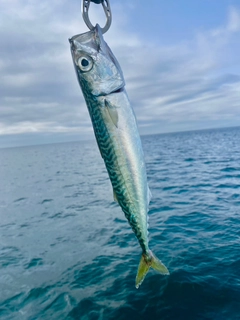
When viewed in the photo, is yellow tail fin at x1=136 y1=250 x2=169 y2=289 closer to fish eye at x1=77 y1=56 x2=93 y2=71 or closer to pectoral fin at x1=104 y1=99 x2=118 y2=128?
pectoral fin at x1=104 y1=99 x2=118 y2=128

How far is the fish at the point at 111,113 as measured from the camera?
2.57 meters

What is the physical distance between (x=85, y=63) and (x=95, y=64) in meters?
0.10

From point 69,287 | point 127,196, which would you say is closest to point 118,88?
point 127,196

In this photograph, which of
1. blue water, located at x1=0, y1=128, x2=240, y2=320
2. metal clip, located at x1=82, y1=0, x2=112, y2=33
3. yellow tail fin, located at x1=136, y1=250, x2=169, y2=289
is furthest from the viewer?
blue water, located at x1=0, y1=128, x2=240, y2=320

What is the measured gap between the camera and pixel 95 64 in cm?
258

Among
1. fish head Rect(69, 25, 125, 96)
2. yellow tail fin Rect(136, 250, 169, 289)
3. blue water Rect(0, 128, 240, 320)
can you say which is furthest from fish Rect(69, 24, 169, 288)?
blue water Rect(0, 128, 240, 320)

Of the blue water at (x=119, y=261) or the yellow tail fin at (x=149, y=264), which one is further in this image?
the blue water at (x=119, y=261)

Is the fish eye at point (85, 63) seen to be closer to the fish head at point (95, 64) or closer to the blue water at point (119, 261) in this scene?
the fish head at point (95, 64)

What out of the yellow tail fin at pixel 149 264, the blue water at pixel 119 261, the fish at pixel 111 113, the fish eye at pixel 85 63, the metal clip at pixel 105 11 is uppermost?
the metal clip at pixel 105 11

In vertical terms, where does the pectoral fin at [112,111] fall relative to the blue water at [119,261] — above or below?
above

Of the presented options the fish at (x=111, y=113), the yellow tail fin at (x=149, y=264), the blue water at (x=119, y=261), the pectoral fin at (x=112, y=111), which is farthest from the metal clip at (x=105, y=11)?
the blue water at (x=119, y=261)

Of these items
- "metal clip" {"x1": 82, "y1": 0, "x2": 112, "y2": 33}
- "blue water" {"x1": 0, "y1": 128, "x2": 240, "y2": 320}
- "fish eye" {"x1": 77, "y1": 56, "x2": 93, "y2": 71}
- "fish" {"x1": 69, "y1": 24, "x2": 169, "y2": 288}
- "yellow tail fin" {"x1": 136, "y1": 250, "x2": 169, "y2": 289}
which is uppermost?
"metal clip" {"x1": 82, "y1": 0, "x2": 112, "y2": 33}

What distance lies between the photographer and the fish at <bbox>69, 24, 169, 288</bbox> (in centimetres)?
257

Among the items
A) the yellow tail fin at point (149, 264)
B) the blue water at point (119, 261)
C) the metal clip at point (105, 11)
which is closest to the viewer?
the metal clip at point (105, 11)
